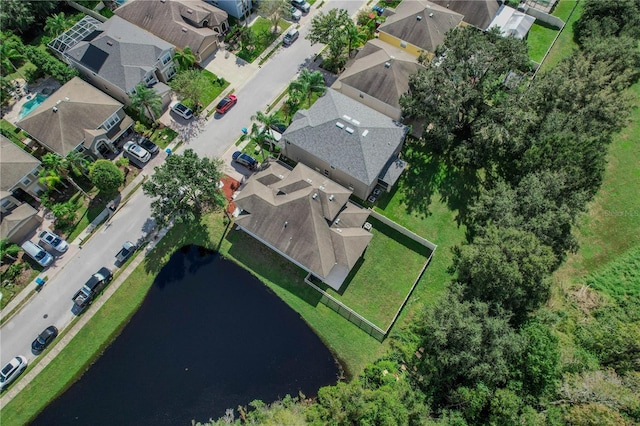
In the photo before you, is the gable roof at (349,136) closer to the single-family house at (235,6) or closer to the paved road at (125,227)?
the paved road at (125,227)

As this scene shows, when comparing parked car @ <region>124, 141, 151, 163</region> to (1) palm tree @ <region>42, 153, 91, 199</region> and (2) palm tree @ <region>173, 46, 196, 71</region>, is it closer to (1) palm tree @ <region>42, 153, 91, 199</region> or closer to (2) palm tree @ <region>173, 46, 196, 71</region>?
(1) palm tree @ <region>42, 153, 91, 199</region>

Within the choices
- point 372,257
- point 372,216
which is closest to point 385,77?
point 372,216

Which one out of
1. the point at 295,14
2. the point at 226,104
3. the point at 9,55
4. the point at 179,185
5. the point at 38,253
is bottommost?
the point at 38,253

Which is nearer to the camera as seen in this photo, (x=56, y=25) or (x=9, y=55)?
(x=9, y=55)

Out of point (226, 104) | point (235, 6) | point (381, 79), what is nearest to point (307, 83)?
point (381, 79)

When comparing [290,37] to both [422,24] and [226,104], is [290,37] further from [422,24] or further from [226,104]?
[422,24]

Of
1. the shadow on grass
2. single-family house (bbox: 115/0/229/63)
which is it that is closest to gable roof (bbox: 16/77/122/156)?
single-family house (bbox: 115/0/229/63)
